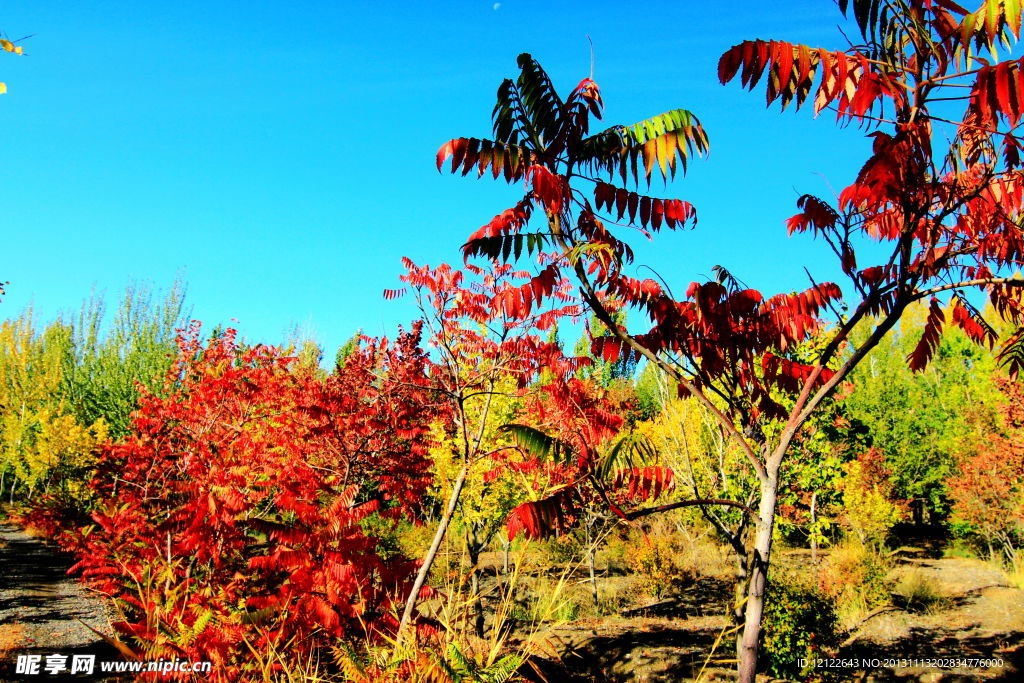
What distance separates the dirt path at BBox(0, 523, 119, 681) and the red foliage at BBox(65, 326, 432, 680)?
3.29 ft

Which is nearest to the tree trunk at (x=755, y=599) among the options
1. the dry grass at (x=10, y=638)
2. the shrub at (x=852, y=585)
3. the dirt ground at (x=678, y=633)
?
the dirt ground at (x=678, y=633)

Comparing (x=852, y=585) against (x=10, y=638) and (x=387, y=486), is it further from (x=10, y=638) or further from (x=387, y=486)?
(x=10, y=638)

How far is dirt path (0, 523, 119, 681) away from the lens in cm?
782

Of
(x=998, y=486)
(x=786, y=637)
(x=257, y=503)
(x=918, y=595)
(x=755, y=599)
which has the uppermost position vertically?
(x=755, y=599)

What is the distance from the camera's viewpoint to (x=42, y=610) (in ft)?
33.3

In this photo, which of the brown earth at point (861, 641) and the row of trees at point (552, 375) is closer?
the row of trees at point (552, 375)

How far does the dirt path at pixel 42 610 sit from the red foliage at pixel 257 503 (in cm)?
100

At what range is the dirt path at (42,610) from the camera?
7816mm

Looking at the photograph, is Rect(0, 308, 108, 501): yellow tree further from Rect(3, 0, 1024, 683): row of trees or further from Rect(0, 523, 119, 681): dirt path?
Rect(3, 0, 1024, 683): row of trees

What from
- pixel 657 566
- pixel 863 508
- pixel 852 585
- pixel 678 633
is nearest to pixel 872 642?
pixel 852 585

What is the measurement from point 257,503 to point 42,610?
7197 mm

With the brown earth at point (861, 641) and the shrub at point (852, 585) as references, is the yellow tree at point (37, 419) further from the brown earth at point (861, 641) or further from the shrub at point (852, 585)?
the shrub at point (852, 585)

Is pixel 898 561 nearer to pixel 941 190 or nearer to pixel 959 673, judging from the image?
pixel 959 673

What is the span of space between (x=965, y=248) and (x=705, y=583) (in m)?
15.3
